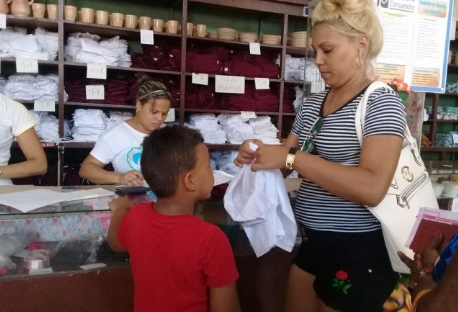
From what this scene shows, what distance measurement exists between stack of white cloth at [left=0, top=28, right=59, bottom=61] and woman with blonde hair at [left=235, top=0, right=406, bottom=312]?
2863mm

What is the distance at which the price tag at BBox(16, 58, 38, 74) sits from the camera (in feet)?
11.1

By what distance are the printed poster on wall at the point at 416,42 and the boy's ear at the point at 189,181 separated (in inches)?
58.6

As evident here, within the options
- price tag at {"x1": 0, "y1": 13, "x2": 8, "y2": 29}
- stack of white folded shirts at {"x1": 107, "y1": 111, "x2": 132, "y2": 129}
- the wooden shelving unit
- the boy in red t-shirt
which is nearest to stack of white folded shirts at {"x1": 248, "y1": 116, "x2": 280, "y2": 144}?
the wooden shelving unit

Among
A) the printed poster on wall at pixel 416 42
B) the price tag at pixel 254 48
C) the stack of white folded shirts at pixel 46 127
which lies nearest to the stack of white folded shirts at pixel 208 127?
the price tag at pixel 254 48

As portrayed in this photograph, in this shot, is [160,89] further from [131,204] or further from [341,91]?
[341,91]

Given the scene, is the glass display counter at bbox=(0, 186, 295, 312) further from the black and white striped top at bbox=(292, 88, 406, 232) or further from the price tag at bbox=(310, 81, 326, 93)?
the price tag at bbox=(310, 81, 326, 93)

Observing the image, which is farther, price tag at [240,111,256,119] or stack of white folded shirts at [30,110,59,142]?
price tag at [240,111,256,119]

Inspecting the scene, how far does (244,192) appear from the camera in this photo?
4.47 feet

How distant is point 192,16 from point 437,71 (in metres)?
2.74

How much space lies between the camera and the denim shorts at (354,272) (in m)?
1.14

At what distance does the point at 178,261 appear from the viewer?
997 mm

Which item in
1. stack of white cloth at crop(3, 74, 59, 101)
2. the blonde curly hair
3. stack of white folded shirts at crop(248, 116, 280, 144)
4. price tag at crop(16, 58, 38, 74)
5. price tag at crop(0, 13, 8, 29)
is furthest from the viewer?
stack of white folded shirts at crop(248, 116, 280, 144)

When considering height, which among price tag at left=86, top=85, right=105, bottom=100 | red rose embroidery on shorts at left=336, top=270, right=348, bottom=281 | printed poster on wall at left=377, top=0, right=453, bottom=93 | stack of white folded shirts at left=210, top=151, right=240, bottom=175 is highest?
printed poster on wall at left=377, top=0, right=453, bottom=93

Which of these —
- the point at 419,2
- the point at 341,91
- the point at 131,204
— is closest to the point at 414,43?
the point at 419,2
